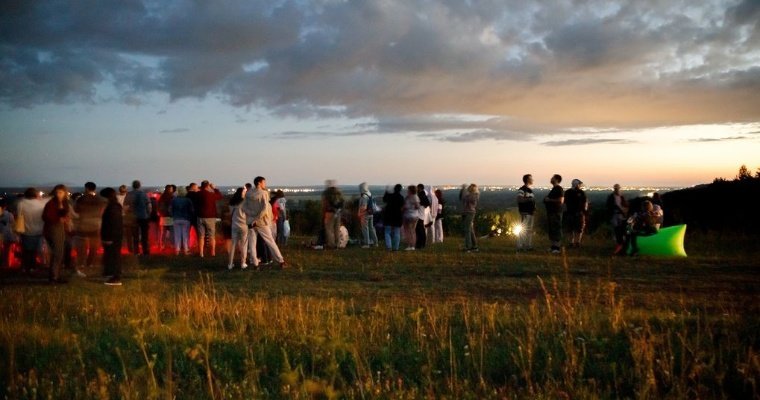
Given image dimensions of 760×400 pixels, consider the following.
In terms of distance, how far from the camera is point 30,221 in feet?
41.2

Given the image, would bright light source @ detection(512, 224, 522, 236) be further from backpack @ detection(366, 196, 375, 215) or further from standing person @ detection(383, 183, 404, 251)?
backpack @ detection(366, 196, 375, 215)

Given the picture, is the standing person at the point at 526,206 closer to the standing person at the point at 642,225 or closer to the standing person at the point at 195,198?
the standing person at the point at 642,225

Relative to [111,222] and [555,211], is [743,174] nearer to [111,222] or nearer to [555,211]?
[555,211]

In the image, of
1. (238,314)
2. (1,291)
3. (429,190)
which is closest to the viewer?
(238,314)

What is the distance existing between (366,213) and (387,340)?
12.3m

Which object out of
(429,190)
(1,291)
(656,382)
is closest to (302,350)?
(656,382)

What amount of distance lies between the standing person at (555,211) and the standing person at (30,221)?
11.8 metres

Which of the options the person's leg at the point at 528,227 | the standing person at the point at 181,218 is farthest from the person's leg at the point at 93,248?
the person's leg at the point at 528,227

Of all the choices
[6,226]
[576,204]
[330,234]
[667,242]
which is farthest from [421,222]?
[6,226]

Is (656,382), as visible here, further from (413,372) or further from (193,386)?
(193,386)

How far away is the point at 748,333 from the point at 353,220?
20.6 meters

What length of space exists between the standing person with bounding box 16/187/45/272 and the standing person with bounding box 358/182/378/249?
861 cm

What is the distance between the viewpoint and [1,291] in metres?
10.7

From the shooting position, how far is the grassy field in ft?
17.5
